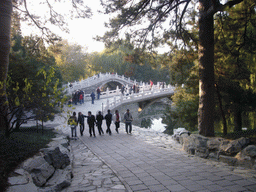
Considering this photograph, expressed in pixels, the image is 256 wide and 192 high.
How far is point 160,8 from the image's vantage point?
9.38 meters

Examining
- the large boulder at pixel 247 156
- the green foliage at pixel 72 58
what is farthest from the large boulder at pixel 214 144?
the green foliage at pixel 72 58

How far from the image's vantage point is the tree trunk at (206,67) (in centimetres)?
773

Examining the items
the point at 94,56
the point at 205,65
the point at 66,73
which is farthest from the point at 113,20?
the point at 94,56

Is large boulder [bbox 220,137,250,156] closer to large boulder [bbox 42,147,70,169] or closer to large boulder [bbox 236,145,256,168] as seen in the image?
large boulder [bbox 236,145,256,168]

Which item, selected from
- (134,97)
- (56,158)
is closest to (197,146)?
(56,158)

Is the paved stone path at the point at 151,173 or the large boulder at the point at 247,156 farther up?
the large boulder at the point at 247,156

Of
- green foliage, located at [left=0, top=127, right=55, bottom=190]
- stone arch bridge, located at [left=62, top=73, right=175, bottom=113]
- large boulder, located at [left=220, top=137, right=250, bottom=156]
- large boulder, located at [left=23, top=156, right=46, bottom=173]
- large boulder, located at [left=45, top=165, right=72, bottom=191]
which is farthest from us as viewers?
stone arch bridge, located at [left=62, top=73, right=175, bottom=113]

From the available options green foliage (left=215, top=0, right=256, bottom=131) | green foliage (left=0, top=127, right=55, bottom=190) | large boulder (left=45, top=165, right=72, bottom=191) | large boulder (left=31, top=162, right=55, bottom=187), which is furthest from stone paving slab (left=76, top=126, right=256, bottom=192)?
green foliage (left=215, top=0, right=256, bottom=131)

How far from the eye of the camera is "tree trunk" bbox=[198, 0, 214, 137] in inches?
304

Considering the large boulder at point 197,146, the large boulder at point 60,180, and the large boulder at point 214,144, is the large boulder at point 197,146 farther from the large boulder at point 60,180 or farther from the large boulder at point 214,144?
the large boulder at point 60,180

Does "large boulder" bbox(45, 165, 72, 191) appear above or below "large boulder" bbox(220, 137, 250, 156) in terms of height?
below

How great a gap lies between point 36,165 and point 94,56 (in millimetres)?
51046

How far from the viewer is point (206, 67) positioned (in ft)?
25.4

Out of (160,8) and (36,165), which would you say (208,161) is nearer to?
(36,165)
